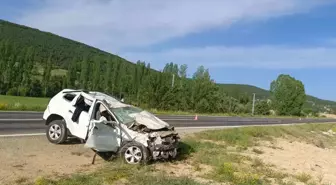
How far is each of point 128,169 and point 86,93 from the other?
319cm

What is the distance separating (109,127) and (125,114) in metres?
0.77

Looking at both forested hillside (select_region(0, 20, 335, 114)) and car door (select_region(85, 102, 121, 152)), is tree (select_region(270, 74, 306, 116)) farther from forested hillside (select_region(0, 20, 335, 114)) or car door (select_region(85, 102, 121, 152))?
car door (select_region(85, 102, 121, 152))

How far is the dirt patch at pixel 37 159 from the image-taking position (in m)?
8.71

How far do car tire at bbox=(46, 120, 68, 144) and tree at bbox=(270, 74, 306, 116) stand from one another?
9361cm

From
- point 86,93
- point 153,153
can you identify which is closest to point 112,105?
point 86,93

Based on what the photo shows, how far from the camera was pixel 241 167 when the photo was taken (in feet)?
39.7

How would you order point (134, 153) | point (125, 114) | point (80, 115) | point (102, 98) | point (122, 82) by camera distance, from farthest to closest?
point (122, 82) → point (102, 98) → point (80, 115) → point (125, 114) → point (134, 153)

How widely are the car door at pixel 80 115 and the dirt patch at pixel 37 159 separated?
63 cm

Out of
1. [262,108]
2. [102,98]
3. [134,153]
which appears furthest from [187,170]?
[262,108]

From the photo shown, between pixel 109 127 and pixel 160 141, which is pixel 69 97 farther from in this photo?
pixel 160 141

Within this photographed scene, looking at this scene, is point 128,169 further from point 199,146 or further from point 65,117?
point 199,146

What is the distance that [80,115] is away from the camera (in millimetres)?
11414

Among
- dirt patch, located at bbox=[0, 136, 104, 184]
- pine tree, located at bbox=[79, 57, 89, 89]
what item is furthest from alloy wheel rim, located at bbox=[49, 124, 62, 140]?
pine tree, located at bbox=[79, 57, 89, 89]

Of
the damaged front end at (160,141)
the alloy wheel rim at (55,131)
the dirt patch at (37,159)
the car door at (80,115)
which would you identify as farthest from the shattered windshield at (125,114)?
the alloy wheel rim at (55,131)
